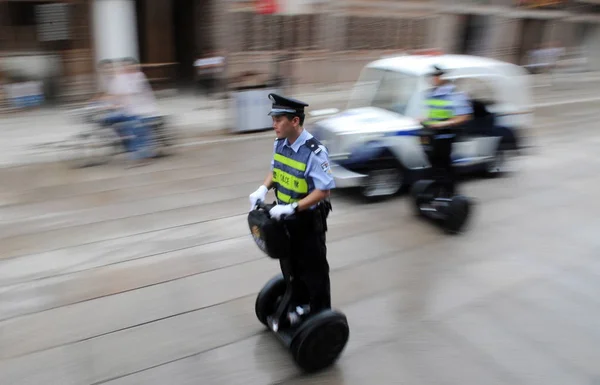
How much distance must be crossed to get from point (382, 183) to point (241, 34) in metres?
9.41

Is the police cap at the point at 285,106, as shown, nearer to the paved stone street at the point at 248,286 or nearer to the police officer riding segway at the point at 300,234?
the police officer riding segway at the point at 300,234

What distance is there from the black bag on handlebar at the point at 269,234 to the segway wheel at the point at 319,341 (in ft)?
1.61

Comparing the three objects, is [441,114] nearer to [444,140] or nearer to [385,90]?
[444,140]

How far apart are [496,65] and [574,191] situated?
2.21 m

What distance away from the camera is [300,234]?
3234 mm

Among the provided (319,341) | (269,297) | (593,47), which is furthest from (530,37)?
(319,341)

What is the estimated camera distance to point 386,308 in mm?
4285

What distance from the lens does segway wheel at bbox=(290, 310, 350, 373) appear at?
3.25m

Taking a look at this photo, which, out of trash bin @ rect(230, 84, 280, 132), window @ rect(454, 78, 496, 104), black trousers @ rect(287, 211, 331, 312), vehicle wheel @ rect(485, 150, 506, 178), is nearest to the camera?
black trousers @ rect(287, 211, 331, 312)

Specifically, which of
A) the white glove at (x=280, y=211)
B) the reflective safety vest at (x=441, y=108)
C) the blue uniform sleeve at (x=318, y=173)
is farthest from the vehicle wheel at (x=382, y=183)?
the white glove at (x=280, y=211)

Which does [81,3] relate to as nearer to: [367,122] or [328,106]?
[328,106]


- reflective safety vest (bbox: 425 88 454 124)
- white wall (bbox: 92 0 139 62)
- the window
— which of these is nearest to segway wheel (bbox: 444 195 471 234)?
reflective safety vest (bbox: 425 88 454 124)

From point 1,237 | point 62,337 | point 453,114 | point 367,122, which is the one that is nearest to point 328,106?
point 367,122

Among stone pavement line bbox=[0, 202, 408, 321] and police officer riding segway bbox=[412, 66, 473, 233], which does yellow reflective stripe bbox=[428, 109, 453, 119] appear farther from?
stone pavement line bbox=[0, 202, 408, 321]
